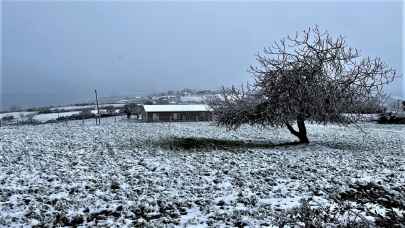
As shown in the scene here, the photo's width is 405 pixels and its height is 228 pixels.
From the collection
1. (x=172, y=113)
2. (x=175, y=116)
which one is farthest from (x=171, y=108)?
(x=175, y=116)

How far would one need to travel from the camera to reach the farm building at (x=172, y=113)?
71500 mm

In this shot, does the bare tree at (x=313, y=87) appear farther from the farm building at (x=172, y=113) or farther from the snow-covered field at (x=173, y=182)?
the farm building at (x=172, y=113)

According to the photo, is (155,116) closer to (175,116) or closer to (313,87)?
(175,116)

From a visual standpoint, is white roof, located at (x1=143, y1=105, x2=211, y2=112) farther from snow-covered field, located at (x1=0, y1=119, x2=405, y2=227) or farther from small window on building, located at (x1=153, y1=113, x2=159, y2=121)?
Result: snow-covered field, located at (x1=0, y1=119, x2=405, y2=227)

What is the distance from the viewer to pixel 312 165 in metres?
13.7

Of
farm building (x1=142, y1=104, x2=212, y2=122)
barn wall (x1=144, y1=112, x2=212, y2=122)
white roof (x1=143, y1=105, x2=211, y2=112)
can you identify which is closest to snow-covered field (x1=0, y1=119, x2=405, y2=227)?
barn wall (x1=144, y1=112, x2=212, y2=122)

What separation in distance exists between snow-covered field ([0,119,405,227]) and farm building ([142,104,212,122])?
53896mm

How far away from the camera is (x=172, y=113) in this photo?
240ft

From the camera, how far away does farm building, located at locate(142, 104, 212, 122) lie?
235 feet

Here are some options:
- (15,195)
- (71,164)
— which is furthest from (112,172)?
(15,195)

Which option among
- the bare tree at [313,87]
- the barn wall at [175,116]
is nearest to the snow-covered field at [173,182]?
the bare tree at [313,87]

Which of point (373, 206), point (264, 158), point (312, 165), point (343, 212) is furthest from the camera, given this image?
point (264, 158)

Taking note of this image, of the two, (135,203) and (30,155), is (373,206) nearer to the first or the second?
(135,203)

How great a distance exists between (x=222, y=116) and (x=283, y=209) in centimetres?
1258
